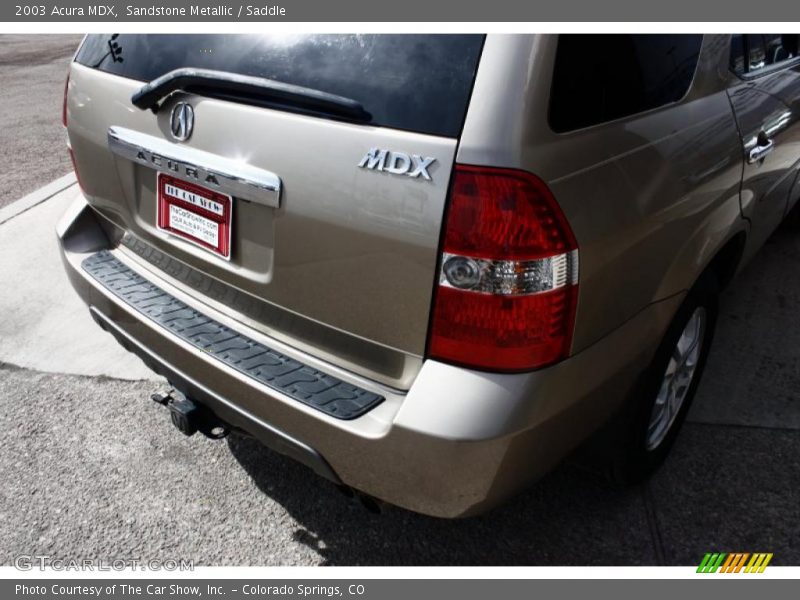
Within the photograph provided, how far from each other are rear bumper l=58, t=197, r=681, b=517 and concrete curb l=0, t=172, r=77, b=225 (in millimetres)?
3573

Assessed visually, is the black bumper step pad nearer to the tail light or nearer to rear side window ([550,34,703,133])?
the tail light

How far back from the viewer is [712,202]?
226cm

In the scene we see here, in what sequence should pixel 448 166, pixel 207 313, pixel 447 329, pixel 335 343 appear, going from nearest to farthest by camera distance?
pixel 448 166 < pixel 447 329 < pixel 335 343 < pixel 207 313

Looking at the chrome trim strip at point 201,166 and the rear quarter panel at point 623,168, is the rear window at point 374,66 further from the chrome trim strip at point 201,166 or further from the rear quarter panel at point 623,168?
the chrome trim strip at point 201,166

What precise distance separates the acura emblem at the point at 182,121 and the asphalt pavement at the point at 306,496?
4.26 ft

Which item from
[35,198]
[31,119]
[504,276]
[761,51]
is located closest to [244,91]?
[504,276]

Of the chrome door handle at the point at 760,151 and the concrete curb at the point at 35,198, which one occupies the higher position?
the chrome door handle at the point at 760,151

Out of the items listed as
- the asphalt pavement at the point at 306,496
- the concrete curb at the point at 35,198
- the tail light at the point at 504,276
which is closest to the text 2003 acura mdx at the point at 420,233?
the tail light at the point at 504,276

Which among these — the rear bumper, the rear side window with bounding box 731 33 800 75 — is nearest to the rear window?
the rear bumper

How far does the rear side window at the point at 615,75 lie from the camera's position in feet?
5.44

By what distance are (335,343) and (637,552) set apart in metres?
1.24

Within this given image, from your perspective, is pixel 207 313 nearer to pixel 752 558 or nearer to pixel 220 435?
pixel 220 435

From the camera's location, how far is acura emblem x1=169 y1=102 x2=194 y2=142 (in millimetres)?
1997


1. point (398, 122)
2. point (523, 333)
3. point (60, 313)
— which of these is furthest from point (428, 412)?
point (60, 313)
